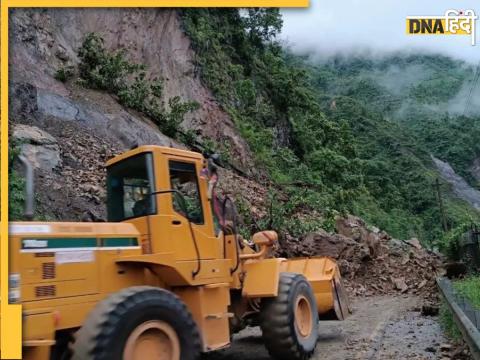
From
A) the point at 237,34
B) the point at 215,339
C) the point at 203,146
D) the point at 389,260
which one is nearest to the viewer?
the point at 215,339

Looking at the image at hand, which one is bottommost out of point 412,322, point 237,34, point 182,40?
point 412,322

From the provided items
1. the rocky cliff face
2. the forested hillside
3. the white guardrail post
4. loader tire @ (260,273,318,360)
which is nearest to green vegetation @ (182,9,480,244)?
the forested hillside

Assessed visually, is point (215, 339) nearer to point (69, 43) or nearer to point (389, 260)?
point (389, 260)

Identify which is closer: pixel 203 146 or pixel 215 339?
pixel 215 339

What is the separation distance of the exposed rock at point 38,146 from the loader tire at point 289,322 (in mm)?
7676

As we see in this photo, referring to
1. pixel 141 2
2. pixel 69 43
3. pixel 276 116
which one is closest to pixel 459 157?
pixel 276 116

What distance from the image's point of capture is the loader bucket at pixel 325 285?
332 inches

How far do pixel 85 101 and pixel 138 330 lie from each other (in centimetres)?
1353

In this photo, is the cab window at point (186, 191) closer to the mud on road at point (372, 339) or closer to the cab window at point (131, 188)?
the cab window at point (131, 188)

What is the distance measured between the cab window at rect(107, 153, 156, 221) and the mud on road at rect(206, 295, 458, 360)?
8.70 ft

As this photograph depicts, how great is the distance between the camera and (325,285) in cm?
850

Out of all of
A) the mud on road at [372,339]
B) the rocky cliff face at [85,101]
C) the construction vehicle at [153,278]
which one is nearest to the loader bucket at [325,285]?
the mud on road at [372,339]

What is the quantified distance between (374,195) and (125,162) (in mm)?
39897

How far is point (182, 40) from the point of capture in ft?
78.9
